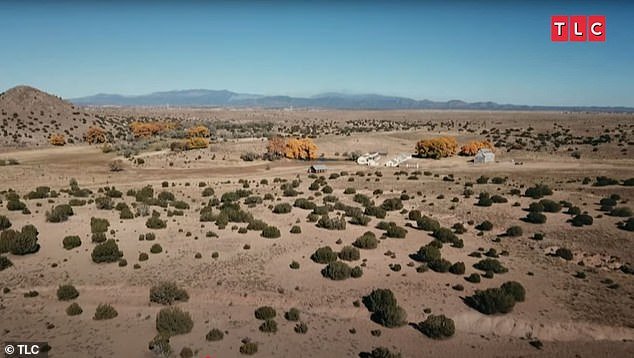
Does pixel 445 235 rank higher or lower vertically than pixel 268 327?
higher

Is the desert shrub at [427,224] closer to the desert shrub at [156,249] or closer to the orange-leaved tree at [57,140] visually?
the desert shrub at [156,249]

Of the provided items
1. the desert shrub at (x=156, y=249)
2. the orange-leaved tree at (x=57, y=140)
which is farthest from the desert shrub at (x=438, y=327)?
the orange-leaved tree at (x=57, y=140)

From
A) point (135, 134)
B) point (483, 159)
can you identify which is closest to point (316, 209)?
point (483, 159)

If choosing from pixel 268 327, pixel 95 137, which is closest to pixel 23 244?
pixel 268 327

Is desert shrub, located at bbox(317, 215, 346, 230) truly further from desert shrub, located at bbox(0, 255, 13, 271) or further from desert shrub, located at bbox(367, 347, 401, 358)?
desert shrub, located at bbox(0, 255, 13, 271)

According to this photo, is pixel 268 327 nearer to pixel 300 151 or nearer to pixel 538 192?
pixel 538 192
